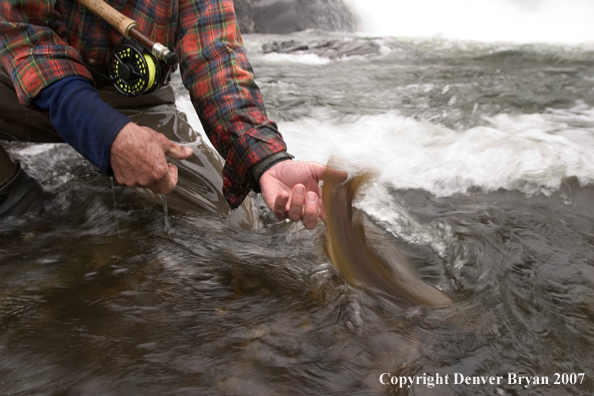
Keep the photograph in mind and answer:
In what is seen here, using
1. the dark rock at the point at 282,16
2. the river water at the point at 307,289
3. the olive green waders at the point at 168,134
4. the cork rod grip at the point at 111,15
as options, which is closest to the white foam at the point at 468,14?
the dark rock at the point at 282,16

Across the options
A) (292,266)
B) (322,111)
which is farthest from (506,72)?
(292,266)

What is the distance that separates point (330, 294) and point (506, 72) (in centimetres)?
685

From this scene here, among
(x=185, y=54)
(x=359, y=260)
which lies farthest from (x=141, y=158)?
(x=359, y=260)

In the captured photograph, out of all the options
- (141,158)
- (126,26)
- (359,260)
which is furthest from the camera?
(126,26)

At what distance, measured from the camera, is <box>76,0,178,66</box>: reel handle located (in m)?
2.15

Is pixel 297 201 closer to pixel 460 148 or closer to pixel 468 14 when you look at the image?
pixel 460 148

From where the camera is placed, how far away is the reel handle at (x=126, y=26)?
2154mm

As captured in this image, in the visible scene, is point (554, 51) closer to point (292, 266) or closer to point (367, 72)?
point (367, 72)

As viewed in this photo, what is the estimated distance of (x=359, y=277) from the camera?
6.67 feet

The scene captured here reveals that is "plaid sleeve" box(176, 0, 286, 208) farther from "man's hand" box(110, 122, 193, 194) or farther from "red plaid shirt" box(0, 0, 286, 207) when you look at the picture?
"man's hand" box(110, 122, 193, 194)

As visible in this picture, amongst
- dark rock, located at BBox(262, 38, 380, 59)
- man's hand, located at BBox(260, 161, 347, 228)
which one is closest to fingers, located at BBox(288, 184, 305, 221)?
man's hand, located at BBox(260, 161, 347, 228)

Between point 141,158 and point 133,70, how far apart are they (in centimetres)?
68

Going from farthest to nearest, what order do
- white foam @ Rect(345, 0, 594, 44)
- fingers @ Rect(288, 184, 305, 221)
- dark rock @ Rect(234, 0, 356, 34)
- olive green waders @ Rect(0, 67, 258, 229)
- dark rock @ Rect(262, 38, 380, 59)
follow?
1. white foam @ Rect(345, 0, 594, 44)
2. dark rock @ Rect(234, 0, 356, 34)
3. dark rock @ Rect(262, 38, 380, 59)
4. olive green waders @ Rect(0, 67, 258, 229)
5. fingers @ Rect(288, 184, 305, 221)

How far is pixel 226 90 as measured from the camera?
2330mm
